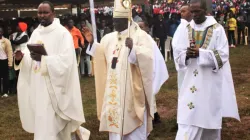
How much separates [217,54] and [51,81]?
6.88ft

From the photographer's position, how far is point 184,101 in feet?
16.9

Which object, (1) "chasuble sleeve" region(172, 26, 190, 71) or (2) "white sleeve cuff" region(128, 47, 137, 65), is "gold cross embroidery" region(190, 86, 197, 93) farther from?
(2) "white sleeve cuff" region(128, 47, 137, 65)

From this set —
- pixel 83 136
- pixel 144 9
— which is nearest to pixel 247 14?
pixel 144 9

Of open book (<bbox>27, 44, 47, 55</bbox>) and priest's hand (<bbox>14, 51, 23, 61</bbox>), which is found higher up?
open book (<bbox>27, 44, 47, 55</bbox>)

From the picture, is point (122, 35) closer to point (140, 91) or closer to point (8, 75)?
point (140, 91)

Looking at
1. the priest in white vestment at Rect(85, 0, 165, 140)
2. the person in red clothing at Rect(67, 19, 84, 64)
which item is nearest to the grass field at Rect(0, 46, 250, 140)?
the person in red clothing at Rect(67, 19, 84, 64)

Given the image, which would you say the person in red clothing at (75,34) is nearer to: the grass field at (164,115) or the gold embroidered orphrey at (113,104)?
the grass field at (164,115)

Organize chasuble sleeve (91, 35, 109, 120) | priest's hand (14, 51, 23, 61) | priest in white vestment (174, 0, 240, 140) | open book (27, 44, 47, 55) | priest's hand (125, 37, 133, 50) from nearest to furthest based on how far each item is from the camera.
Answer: priest in white vestment (174, 0, 240, 140), priest's hand (125, 37, 133, 50), open book (27, 44, 47, 55), priest's hand (14, 51, 23, 61), chasuble sleeve (91, 35, 109, 120)

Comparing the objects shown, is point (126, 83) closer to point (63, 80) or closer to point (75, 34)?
point (63, 80)

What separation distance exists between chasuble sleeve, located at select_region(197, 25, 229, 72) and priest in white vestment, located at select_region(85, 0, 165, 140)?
89cm

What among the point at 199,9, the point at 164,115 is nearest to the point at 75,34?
the point at 164,115

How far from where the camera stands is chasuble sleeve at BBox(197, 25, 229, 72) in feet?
16.0

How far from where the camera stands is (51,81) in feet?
18.6

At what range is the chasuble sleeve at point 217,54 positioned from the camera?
193 inches
